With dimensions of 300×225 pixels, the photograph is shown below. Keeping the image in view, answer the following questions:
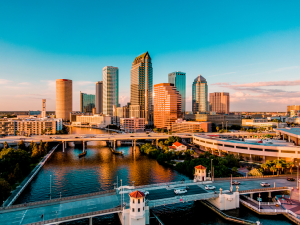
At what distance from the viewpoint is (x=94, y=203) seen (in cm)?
3703

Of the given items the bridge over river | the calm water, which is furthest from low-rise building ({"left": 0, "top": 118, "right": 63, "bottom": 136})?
the bridge over river

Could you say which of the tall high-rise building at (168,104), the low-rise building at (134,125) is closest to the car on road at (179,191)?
the tall high-rise building at (168,104)

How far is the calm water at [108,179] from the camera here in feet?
128

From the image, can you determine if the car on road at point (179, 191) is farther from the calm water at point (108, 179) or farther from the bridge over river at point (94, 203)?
the calm water at point (108, 179)

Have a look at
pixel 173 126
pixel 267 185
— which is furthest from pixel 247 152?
pixel 173 126

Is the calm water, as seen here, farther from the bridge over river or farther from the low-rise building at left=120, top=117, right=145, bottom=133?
the low-rise building at left=120, top=117, right=145, bottom=133

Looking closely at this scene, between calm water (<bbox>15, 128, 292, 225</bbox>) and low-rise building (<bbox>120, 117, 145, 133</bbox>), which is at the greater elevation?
low-rise building (<bbox>120, 117, 145, 133</bbox>)

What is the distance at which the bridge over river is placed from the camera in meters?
32.0

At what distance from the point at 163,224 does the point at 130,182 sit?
22268 millimetres

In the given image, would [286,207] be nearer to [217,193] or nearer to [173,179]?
[217,193]

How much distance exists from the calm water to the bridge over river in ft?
10.7

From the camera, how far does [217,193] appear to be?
4200 centimetres

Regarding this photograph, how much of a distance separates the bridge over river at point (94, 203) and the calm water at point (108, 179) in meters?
3.25

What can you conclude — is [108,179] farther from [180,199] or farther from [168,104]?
[168,104]
